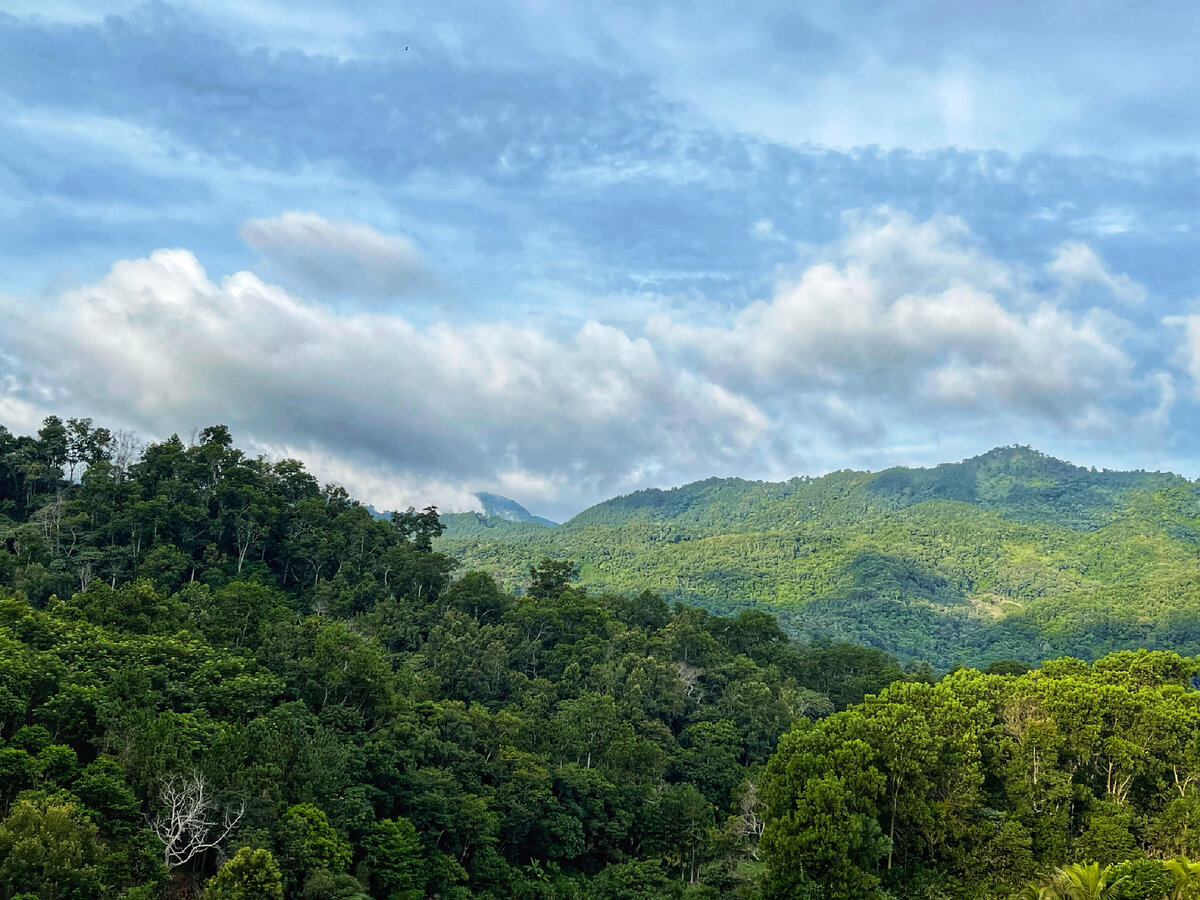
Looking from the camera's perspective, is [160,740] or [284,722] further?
[284,722]

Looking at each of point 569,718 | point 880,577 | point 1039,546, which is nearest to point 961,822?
point 569,718

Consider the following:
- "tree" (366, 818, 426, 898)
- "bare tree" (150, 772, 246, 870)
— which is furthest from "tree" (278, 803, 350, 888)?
"tree" (366, 818, 426, 898)

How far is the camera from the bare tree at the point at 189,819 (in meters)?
27.3

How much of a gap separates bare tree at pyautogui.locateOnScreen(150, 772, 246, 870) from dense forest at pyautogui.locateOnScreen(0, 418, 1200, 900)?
0.40 feet

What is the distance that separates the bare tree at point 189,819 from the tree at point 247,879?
7.05ft

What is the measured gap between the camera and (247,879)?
2519 centimetres

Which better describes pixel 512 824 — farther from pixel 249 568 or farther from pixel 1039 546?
pixel 1039 546

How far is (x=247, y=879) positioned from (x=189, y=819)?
303 cm

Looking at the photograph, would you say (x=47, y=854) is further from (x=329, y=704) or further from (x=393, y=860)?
(x=329, y=704)

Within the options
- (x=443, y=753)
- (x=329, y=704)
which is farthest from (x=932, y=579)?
(x=329, y=704)

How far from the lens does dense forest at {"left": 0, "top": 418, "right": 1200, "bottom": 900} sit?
28625mm

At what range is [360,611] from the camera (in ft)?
192

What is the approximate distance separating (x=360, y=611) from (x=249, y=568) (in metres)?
8.16

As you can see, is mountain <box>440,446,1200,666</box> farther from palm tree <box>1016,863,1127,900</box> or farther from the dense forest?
palm tree <box>1016,863,1127,900</box>
